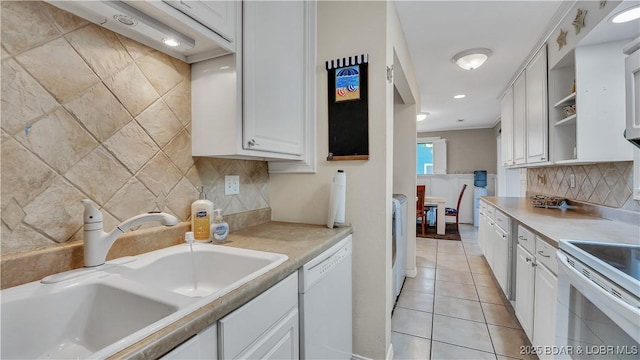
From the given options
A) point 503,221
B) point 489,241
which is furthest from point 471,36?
point 489,241

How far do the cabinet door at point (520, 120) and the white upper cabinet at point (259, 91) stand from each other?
269cm

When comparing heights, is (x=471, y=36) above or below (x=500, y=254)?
above

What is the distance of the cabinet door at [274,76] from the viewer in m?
1.24

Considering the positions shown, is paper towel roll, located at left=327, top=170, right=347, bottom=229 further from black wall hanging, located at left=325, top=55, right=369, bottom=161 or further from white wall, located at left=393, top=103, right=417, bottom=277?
white wall, located at left=393, top=103, right=417, bottom=277

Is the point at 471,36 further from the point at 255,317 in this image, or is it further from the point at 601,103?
the point at 255,317

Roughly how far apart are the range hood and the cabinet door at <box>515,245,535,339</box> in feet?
7.33

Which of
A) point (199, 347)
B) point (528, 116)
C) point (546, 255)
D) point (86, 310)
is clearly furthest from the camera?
point (528, 116)

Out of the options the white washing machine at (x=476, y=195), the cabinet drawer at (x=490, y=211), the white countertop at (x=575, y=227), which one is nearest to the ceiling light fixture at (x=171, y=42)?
the white countertop at (x=575, y=227)

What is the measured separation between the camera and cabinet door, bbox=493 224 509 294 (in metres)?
2.39

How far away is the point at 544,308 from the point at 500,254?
1090mm

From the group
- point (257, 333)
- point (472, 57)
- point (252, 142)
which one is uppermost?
point (472, 57)

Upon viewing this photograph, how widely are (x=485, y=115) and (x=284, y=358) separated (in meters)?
6.02

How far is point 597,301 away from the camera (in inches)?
39.9

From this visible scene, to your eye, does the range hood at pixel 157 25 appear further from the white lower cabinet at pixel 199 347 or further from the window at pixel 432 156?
the window at pixel 432 156
